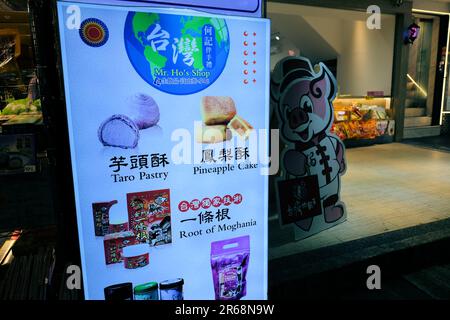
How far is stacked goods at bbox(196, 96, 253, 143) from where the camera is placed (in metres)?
1.62

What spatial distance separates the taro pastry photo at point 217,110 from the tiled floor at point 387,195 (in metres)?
1.71

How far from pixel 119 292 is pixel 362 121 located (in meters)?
7.92

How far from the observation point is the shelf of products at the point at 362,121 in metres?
8.06

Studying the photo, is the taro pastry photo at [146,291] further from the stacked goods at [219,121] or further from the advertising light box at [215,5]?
the advertising light box at [215,5]

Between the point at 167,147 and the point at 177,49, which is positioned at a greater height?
the point at 177,49

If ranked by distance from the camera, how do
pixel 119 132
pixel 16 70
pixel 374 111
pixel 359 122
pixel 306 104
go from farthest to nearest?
pixel 374 111, pixel 359 122, pixel 306 104, pixel 16 70, pixel 119 132

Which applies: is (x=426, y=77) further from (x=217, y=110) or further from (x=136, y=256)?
(x=136, y=256)

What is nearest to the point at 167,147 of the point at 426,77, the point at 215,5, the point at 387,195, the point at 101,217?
the point at 101,217

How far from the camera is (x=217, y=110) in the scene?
5.38ft

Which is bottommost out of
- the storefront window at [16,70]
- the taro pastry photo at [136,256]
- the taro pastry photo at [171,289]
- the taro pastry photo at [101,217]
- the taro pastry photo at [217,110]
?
the taro pastry photo at [171,289]

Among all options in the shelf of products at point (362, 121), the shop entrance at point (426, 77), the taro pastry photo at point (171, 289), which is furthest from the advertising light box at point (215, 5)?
the shop entrance at point (426, 77)

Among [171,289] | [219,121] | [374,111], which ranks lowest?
[171,289]

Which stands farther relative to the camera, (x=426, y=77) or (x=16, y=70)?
(x=426, y=77)

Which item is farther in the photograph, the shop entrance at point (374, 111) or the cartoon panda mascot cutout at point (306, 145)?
the shop entrance at point (374, 111)
